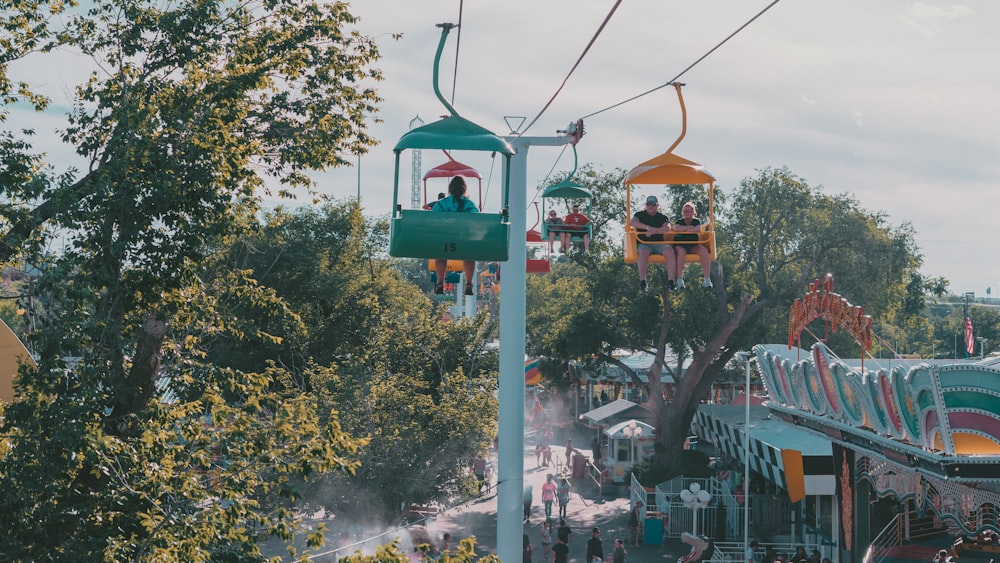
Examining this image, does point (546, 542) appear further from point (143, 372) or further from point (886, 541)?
point (143, 372)

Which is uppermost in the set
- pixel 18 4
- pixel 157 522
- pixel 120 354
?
pixel 18 4

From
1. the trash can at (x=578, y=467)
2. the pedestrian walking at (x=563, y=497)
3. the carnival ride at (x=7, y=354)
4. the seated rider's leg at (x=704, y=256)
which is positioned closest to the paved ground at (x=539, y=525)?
the pedestrian walking at (x=563, y=497)

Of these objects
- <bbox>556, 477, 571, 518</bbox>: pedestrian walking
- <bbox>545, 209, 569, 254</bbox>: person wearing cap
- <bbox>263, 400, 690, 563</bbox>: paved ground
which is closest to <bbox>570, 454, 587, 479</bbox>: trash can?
<bbox>263, 400, 690, 563</bbox>: paved ground

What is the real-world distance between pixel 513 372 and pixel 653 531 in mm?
14899

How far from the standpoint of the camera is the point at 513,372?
29.1ft

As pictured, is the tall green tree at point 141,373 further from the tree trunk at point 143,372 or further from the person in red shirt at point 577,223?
the person in red shirt at point 577,223

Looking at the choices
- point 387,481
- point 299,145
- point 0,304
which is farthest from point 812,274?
point 0,304

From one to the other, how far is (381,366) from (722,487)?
9701 millimetres

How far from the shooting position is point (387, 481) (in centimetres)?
1616

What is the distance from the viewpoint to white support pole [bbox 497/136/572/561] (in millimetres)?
8750

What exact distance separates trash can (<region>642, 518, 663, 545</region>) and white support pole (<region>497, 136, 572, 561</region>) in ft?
46.7

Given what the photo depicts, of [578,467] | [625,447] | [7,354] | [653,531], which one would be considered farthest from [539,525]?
[7,354]

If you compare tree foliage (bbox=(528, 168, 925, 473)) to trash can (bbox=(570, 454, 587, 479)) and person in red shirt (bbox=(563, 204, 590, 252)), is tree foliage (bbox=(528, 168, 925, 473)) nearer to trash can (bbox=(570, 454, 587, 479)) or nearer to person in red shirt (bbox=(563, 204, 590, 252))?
trash can (bbox=(570, 454, 587, 479))

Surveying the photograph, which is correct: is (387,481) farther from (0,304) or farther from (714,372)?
(0,304)
